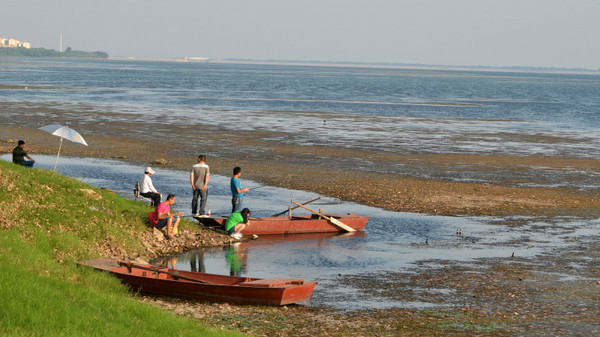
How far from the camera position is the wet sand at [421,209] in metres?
16.1

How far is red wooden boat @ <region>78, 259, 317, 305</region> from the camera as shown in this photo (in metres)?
16.9

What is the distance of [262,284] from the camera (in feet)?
56.2

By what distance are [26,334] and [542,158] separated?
127 ft

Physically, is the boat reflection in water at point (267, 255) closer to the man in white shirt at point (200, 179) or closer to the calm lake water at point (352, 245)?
the calm lake water at point (352, 245)

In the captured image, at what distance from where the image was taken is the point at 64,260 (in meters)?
18.9

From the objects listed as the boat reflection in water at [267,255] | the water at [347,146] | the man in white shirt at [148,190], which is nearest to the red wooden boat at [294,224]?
the boat reflection in water at [267,255]

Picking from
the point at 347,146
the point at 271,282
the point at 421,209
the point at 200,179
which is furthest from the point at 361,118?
the point at 271,282

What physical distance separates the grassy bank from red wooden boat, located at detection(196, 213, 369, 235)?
304 cm

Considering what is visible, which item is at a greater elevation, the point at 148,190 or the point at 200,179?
the point at 200,179

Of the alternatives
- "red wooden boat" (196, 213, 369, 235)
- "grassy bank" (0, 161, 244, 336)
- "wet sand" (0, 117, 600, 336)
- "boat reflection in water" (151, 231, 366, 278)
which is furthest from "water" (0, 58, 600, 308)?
"grassy bank" (0, 161, 244, 336)

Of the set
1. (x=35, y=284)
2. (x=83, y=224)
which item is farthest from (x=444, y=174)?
(x=35, y=284)

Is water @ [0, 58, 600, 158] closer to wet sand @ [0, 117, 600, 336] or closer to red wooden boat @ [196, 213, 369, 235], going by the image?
wet sand @ [0, 117, 600, 336]

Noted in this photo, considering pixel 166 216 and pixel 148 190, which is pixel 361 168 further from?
pixel 166 216

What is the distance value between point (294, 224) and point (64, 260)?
8.20 m
